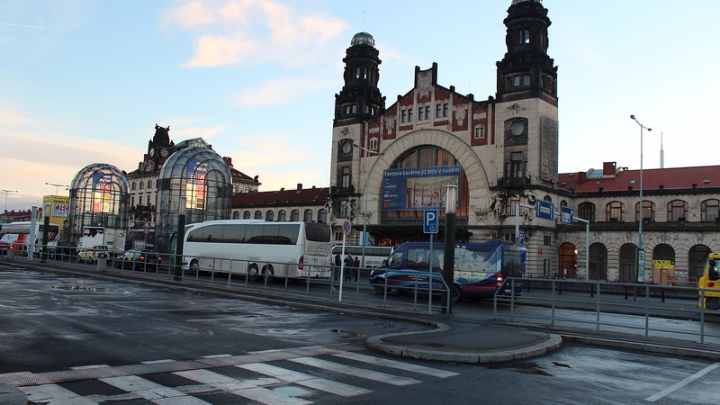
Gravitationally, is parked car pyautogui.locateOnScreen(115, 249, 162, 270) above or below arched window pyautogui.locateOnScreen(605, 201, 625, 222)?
below

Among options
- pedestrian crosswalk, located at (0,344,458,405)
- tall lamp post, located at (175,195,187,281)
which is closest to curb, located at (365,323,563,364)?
pedestrian crosswalk, located at (0,344,458,405)

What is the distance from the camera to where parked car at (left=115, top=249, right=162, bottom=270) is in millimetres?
30645

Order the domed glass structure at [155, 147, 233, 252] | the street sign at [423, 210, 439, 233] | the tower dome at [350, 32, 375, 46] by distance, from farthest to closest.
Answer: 1. the tower dome at [350, 32, 375, 46]
2. the domed glass structure at [155, 147, 233, 252]
3. the street sign at [423, 210, 439, 233]

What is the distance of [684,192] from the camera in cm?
5450

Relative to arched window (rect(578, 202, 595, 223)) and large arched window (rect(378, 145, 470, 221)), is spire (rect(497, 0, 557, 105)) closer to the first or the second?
large arched window (rect(378, 145, 470, 221))

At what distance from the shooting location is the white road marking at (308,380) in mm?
7416

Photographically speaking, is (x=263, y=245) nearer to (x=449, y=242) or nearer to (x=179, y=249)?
(x=179, y=249)

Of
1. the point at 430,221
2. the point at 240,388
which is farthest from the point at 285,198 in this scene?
the point at 240,388

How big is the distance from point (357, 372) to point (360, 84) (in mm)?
65406

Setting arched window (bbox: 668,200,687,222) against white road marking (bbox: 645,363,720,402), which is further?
arched window (bbox: 668,200,687,222)

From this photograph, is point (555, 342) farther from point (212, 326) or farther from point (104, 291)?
point (104, 291)

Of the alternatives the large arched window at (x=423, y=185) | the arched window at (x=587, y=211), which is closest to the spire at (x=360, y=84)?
the large arched window at (x=423, y=185)

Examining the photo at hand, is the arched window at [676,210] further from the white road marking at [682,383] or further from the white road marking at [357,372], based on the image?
the white road marking at [357,372]

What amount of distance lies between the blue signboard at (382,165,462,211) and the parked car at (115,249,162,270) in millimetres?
29831
